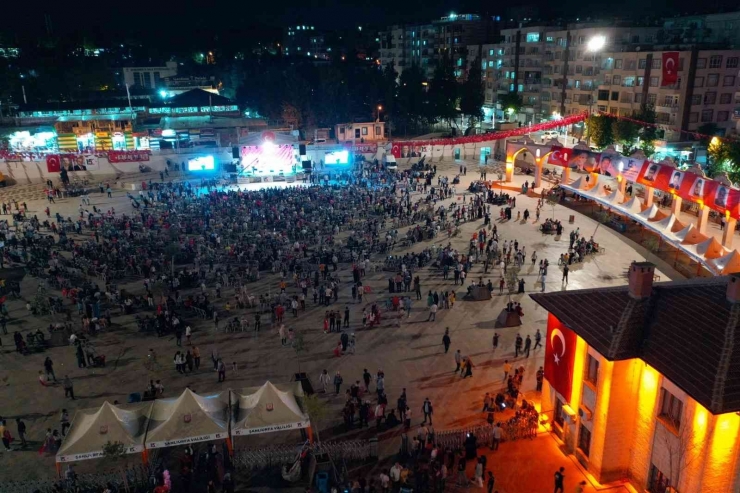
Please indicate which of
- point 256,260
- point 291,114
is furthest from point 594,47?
point 256,260

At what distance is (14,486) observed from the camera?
15062 millimetres

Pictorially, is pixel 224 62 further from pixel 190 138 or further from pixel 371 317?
pixel 371 317

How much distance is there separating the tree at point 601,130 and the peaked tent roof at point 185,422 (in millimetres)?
52571

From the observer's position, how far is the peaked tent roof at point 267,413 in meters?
15.8

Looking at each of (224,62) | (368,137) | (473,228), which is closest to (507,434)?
(473,228)

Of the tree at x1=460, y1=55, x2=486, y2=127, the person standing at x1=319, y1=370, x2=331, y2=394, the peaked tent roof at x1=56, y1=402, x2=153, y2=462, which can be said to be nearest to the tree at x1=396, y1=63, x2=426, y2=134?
the tree at x1=460, y1=55, x2=486, y2=127

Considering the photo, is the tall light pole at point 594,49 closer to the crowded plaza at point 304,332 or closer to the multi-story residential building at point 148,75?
the crowded plaza at point 304,332

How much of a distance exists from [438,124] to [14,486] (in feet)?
272

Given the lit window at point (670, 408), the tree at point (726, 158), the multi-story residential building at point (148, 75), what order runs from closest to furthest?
the lit window at point (670, 408), the tree at point (726, 158), the multi-story residential building at point (148, 75)

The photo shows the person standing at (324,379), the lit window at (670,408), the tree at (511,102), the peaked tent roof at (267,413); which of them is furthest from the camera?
the tree at (511,102)

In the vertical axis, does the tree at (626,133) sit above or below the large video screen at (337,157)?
above

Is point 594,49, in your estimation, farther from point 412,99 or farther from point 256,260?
point 256,260

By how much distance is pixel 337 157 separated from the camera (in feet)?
192

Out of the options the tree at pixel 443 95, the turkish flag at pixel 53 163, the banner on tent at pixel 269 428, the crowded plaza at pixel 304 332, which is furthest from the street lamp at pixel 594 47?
the banner on tent at pixel 269 428
